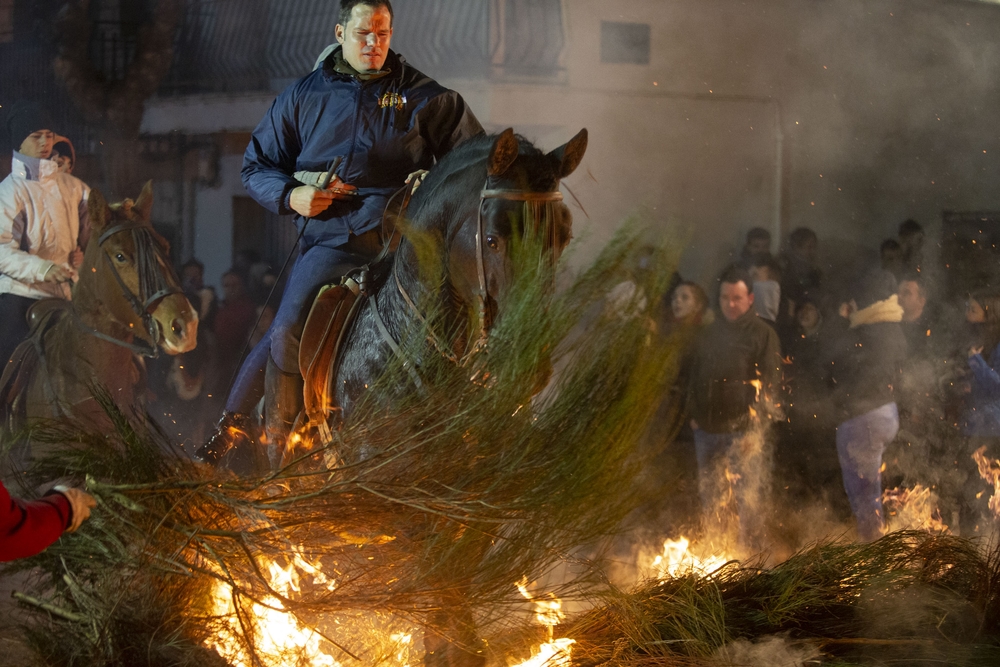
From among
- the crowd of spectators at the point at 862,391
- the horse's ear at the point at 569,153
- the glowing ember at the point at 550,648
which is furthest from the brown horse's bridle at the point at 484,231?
the crowd of spectators at the point at 862,391

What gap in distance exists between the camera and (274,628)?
1.73 metres

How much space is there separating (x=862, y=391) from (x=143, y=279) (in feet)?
8.07

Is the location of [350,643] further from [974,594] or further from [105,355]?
[974,594]

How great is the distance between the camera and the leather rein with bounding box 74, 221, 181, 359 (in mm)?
2469

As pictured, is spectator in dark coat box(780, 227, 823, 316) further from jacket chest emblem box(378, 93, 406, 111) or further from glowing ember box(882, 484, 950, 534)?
jacket chest emblem box(378, 93, 406, 111)

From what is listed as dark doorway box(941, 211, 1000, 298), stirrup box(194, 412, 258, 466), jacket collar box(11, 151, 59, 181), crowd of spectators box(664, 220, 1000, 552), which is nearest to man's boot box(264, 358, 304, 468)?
stirrup box(194, 412, 258, 466)

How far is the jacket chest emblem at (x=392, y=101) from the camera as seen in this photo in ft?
7.09

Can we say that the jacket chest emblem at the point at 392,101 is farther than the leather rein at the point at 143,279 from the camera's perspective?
No

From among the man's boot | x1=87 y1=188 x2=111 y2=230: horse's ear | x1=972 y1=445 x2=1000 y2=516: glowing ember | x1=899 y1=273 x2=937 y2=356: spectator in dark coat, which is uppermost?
x1=87 y1=188 x2=111 y2=230: horse's ear

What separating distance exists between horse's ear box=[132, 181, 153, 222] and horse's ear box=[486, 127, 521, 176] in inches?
50.2

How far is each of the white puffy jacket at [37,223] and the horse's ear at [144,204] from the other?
15cm

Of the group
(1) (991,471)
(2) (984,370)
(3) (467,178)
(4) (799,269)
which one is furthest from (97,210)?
(1) (991,471)

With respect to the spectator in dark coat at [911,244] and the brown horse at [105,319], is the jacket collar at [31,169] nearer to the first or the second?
the brown horse at [105,319]

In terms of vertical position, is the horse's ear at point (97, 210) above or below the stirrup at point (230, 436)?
above
